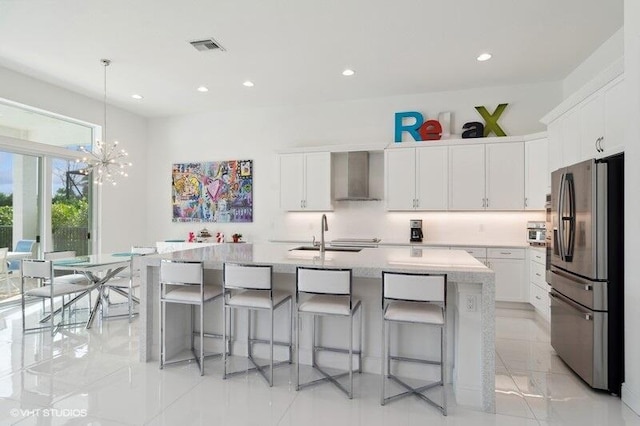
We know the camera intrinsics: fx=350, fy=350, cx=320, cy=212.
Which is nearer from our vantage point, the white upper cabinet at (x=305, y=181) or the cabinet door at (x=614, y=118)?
the cabinet door at (x=614, y=118)

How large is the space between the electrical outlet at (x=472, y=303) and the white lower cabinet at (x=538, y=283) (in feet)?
7.92

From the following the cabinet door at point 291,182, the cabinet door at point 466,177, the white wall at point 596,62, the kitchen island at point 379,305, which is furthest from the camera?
the cabinet door at point 291,182

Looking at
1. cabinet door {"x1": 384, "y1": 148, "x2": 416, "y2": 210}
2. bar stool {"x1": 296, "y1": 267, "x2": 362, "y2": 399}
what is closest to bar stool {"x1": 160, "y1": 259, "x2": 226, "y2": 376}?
bar stool {"x1": 296, "y1": 267, "x2": 362, "y2": 399}

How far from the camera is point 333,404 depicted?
2.59 metres

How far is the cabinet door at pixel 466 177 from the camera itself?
5.38 m

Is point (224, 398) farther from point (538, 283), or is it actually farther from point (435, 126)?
point (435, 126)

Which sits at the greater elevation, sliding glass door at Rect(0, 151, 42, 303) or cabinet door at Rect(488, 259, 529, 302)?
sliding glass door at Rect(0, 151, 42, 303)

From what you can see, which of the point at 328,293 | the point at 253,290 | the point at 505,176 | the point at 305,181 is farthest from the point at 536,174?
the point at 253,290

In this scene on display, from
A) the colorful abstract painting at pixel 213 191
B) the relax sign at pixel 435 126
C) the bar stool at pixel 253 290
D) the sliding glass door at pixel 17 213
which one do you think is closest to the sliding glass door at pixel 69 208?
the sliding glass door at pixel 17 213

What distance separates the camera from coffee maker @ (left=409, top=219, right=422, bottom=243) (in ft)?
18.7

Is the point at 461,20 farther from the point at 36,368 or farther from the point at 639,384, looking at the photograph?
the point at 36,368

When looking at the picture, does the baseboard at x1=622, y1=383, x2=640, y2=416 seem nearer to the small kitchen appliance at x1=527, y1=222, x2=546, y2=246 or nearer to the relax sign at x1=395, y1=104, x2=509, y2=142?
the small kitchen appliance at x1=527, y1=222, x2=546, y2=246

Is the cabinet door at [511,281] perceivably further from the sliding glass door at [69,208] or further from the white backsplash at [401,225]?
the sliding glass door at [69,208]

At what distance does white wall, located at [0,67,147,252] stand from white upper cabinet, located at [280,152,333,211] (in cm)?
318
